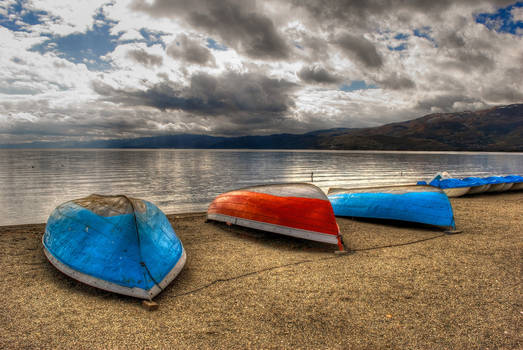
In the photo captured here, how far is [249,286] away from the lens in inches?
209

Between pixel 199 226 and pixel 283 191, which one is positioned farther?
pixel 199 226

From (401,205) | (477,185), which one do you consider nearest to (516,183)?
(477,185)

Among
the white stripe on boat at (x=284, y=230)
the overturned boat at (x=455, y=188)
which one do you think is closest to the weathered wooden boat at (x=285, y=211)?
the white stripe on boat at (x=284, y=230)

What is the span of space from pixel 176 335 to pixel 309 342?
5.82 feet

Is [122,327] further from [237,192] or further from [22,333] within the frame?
[237,192]

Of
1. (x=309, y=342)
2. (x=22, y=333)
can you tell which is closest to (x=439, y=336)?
(x=309, y=342)

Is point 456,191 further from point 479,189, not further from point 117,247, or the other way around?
point 117,247

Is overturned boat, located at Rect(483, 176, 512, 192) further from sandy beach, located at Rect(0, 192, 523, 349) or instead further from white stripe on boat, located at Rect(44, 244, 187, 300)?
white stripe on boat, located at Rect(44, 244, 187, 300)

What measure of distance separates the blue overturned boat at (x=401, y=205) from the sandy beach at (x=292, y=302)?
6.45ft

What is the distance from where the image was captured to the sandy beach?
3805 mm

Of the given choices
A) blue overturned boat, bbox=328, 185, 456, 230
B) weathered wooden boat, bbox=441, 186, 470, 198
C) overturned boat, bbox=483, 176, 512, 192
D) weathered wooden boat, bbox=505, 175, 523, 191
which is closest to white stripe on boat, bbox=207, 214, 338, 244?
blue overturned boat, bbox=328, 185, 456, 230

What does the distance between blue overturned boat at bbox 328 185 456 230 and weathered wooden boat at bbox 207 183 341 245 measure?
9.98 feet

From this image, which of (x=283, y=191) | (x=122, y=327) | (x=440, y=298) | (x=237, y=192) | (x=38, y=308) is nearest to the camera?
(x=122, y=327)

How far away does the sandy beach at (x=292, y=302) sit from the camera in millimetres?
3805
